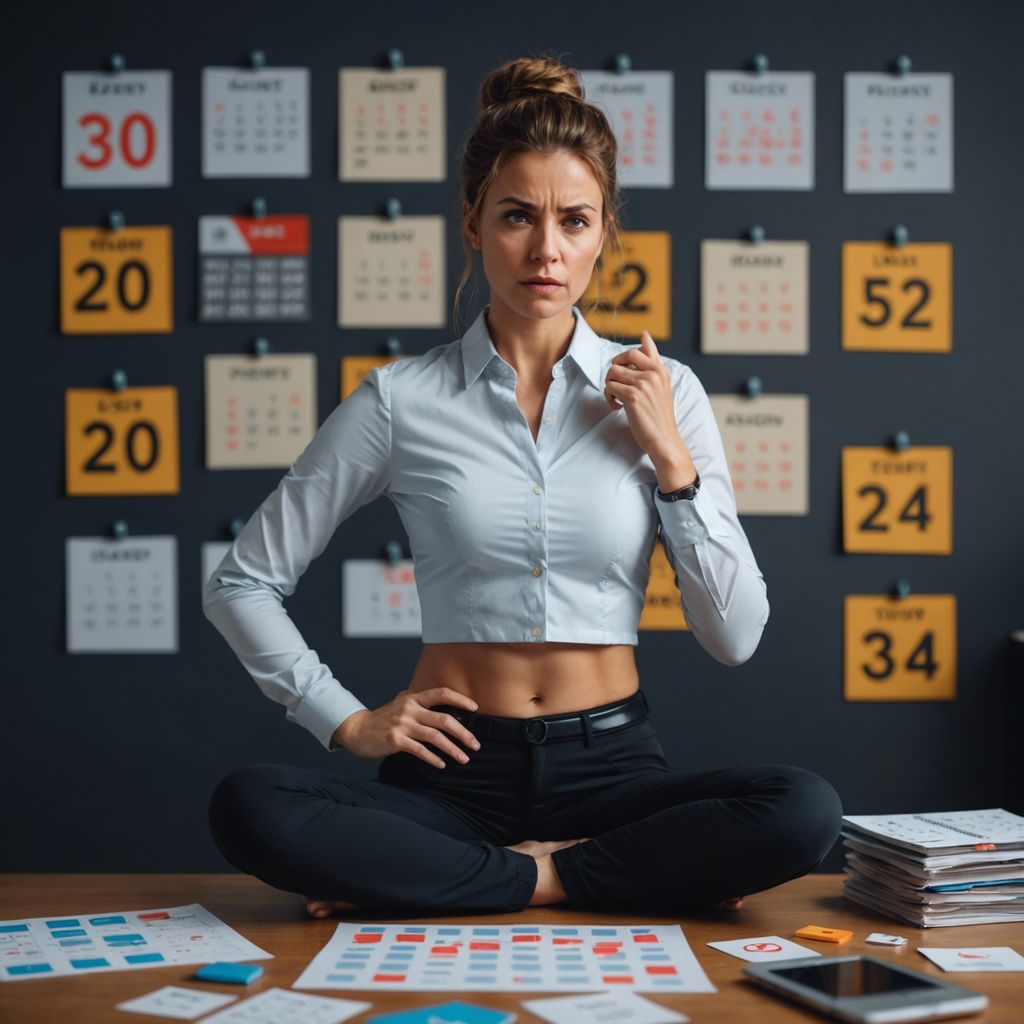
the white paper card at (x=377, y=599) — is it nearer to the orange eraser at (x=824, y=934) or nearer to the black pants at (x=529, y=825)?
the black pants at (x=529, y=825)

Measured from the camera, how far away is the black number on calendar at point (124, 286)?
7.64ft

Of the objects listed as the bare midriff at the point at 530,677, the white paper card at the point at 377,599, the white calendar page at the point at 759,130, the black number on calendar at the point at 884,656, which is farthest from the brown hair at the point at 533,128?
the black number on calendar at the point at 884,656

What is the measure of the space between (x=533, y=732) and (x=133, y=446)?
1.12 meters

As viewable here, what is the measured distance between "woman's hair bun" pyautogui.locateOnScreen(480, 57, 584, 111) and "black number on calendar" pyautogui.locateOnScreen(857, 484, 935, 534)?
1002 mm

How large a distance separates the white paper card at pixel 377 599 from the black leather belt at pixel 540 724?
0.72 m

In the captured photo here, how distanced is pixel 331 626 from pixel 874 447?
104 cm

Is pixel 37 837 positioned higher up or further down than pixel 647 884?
further down

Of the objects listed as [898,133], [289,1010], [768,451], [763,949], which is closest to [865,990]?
[763,949]

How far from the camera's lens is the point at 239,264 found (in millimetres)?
2328

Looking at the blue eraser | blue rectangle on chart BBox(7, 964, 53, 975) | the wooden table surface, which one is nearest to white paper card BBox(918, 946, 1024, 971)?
the wooden table surface

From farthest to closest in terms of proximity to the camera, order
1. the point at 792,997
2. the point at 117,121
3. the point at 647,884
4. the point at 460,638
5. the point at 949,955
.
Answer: the point at 117,121 < the point at 460,638 < the point at 647,884 < the point at 949,955 < the point at 792,997

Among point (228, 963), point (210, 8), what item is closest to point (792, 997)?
point (228, 963)

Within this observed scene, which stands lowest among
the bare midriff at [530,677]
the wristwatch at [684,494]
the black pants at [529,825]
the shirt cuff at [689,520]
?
the black pants at [529,825]

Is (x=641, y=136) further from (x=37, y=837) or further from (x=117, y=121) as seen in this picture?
(x=37, y=837)
